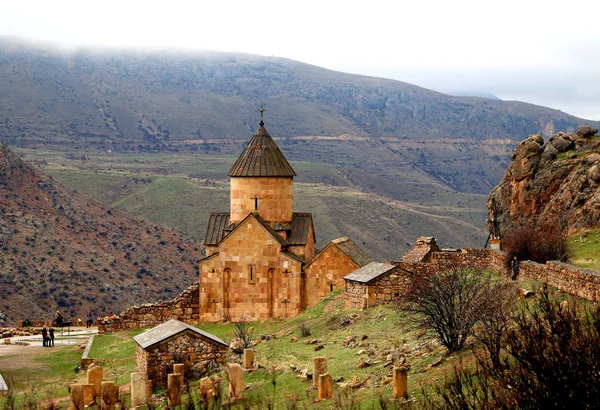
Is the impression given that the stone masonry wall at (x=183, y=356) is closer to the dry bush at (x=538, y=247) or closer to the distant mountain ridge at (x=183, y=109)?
the dry bush at (x=538, y=247)

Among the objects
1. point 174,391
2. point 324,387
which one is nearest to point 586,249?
point 324,387

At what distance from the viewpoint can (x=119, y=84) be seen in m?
Result: 173

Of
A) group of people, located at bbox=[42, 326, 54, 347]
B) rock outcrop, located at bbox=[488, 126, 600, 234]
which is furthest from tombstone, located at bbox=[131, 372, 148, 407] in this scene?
rock outcrop, located at bbox=[488, 126, 600, 234]

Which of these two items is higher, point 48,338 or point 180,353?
point 180,353

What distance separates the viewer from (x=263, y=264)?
33.8 metres

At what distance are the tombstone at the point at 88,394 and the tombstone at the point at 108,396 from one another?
1.26 ft

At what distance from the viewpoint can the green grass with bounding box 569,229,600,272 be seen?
83.1ft

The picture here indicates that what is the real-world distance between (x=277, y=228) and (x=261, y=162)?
2.23m

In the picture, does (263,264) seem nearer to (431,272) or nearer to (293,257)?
(293,257)

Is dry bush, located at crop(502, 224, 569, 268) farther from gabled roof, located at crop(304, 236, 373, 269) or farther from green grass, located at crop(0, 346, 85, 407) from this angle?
green grass, located at crop(0, 346, 85, 407)

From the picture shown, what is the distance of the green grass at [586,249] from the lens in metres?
25.3

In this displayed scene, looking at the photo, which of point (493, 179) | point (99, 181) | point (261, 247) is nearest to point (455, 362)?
point (261, 247)

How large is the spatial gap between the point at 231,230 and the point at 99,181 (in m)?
66.4

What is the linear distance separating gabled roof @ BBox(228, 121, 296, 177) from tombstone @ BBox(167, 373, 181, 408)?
16571 millimetres
